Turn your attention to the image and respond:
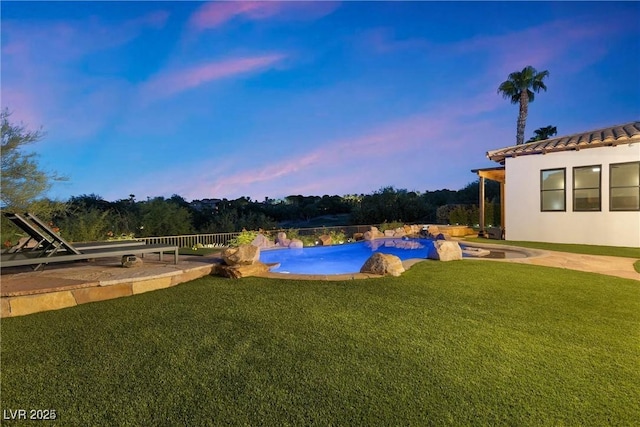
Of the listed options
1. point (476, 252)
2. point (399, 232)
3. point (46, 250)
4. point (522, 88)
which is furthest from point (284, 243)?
point (522, 88)

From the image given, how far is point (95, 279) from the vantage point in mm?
4484

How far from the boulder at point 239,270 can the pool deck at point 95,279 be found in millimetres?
217

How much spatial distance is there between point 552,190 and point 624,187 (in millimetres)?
1877

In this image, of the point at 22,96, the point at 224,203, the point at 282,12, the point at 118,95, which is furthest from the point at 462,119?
the point at 22,96

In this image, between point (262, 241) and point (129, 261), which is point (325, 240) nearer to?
point (262, 241)

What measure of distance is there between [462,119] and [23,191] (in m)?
18.8

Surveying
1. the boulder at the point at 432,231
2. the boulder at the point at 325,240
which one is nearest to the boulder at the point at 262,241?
the boulder at the point at 325,240

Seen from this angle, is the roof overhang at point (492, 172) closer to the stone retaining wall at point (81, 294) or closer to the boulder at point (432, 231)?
the boulder at point (432, 231)

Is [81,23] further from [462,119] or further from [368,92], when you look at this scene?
[462,119]

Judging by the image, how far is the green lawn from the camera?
205 centimetres

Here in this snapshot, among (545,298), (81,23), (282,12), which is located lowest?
(545,298)

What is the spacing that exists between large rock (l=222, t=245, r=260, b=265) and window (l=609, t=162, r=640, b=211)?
460 inches

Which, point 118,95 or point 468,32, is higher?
point 468,32

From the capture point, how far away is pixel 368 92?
15344 mm
